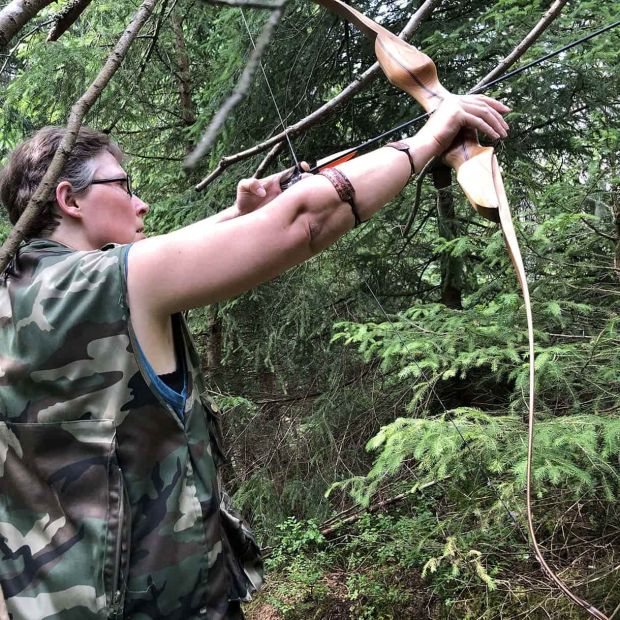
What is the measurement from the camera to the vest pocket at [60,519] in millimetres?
869

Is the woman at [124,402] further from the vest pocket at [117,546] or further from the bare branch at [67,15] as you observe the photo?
the bare branch at [67,15]

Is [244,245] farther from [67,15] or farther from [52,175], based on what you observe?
[67,15]

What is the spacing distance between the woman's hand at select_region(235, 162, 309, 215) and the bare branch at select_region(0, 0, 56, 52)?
1.39 ft

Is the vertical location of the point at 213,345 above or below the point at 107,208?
below

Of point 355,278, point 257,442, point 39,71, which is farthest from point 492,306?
point 39,71

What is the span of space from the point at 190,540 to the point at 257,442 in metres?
3.51

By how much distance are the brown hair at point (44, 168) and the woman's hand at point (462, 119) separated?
1.91ft

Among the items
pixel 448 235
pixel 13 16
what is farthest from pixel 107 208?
pixel 448 235

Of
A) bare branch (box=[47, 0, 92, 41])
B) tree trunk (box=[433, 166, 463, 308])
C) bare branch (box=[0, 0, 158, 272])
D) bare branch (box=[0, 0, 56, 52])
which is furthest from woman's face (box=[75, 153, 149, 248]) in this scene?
tree trunk (box=[433, 166, 463, 308])

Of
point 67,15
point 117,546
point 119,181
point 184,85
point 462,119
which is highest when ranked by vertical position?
point 67,15

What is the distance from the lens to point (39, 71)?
3.97m

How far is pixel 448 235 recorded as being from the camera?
3.44 meters

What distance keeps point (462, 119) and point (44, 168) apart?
74 centimetres

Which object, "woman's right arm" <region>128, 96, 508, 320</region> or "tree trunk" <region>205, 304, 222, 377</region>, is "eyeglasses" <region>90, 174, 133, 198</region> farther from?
"tree trunk" <region>205, 304, 222, 377</region>
